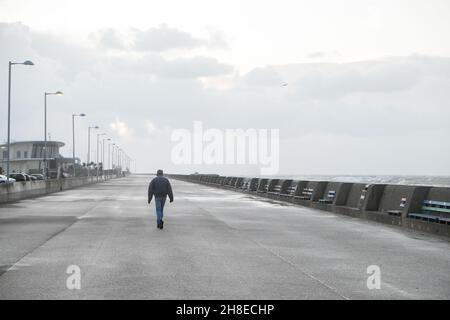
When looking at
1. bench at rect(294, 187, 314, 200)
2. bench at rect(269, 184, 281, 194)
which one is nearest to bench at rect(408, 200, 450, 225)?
bench at rect(294, 187, 314, 200)

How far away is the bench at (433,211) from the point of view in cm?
1587

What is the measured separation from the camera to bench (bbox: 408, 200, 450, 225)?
15867 mm

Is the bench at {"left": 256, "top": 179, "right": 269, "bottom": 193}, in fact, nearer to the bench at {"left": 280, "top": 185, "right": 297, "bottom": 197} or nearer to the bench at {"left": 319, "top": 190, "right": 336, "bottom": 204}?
the bench at {"left": 280, "top": 185, "right": 297, "bottom": 197}

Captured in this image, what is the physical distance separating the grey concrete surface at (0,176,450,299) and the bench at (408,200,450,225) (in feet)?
2.14

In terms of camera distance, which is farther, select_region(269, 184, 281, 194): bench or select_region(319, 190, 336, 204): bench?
select_region(269, 184, 281, 194): bench

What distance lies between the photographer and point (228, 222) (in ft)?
66.5

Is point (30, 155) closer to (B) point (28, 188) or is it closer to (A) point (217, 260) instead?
(B) point (28, 188)

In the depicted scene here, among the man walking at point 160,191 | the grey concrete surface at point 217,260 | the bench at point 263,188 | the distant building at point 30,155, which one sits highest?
the distant building at point 30,155

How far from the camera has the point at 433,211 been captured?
16.9 meters

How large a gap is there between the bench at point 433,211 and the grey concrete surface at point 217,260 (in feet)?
2.14

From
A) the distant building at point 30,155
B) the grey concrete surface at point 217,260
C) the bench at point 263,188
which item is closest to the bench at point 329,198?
the grey concrete surface at point 217,260

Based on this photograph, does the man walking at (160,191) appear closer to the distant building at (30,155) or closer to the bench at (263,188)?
the bench at (263,188)
